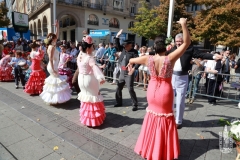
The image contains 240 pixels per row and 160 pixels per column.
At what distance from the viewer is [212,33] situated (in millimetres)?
16797

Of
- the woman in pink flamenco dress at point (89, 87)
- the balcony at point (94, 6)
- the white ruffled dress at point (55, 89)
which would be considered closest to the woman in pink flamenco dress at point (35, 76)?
the white ruffled dress at point (55, 89)

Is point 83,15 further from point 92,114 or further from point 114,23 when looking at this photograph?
point 92,114

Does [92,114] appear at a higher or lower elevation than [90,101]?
lower

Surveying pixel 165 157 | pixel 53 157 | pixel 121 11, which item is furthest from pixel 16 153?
pixel 121 11

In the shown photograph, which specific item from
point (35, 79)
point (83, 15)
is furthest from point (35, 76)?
point (83, 15)

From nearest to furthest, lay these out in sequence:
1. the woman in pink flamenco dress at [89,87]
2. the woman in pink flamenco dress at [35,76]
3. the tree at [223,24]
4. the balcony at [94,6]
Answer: the woman in pink flamenco dress at [89,87]
the woman in pink flamenco dress at [35,76]
the tree at [223,24]
the balcony at [94,6]

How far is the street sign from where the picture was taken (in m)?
15.0

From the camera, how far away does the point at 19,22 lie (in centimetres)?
1531

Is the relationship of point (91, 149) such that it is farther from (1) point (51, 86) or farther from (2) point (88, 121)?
(1) point (51, 86)

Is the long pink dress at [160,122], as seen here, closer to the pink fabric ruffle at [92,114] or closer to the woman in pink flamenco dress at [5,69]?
the pink fabric ruffle at [92,114]

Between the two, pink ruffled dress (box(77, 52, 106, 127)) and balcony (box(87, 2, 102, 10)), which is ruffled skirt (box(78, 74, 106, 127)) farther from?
balcony (box(87, 2, 102, 10))

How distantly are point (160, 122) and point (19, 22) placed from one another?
54.9 feet

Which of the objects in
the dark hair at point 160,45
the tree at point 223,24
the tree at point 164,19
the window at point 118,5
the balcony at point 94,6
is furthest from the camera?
the window at point 118,5

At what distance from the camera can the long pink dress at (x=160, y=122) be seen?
275 centimetres
